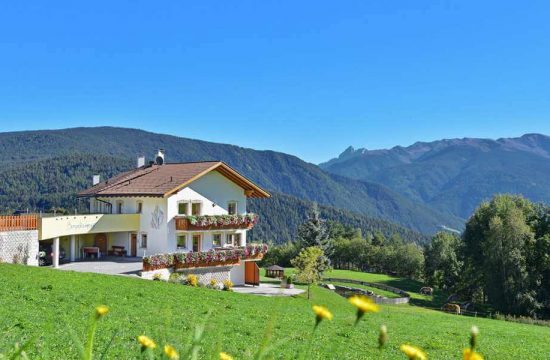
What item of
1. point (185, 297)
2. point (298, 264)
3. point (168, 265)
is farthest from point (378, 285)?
point (185, 297)

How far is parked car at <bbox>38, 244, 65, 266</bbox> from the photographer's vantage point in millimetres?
29952

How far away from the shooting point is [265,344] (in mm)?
1658

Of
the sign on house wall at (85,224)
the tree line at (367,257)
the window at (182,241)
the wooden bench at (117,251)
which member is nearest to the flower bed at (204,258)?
the window at (182,241)

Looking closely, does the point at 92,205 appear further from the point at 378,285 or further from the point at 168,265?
the point at 378,285

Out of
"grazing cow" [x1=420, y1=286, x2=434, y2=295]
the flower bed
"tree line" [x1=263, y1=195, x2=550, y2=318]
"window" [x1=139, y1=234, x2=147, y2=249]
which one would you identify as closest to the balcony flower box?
the flower bed

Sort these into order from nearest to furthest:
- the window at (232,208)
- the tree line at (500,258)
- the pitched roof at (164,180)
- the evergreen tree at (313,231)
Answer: the pitched roof at (164,180)
the window at (232,208)
the tree line at (500,258)
the evergreen tree at (313,231)

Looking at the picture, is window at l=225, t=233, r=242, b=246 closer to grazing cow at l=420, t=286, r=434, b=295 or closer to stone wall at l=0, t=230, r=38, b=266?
stone wall at l=0, t=230, r=38, b=266

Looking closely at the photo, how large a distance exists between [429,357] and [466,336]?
542cm

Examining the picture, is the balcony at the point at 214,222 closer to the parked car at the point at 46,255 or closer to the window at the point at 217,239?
the window at the point at 217,239

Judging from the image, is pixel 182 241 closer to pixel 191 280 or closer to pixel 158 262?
pixel 158 262

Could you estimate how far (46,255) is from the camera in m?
32.0

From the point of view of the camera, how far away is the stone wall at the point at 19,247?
27.3 metres

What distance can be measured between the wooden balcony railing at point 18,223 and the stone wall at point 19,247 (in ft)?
0.81

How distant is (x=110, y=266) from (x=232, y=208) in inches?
412
